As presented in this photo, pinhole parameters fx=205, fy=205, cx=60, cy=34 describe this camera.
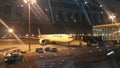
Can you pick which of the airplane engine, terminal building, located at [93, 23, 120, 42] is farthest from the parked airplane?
terminal building, located at [93, 23, 120, 42]

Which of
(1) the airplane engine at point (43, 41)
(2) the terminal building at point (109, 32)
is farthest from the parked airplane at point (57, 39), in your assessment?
(2) the terminal building at point (109, 32)

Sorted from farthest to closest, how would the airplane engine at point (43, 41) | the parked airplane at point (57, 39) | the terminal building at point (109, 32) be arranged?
1. the parked airplane at point (57, 39)
2. the airplane engine at point (43, 41)
3. the terminal building at point (109, 32)

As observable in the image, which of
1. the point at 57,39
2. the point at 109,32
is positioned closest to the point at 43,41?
the point at 57,39

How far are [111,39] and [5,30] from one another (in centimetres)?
2556

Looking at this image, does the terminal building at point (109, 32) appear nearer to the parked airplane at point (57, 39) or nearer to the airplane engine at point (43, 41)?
the parked airplane at point (57, 39)

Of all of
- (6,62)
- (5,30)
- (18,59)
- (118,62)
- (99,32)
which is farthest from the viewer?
(5,30)

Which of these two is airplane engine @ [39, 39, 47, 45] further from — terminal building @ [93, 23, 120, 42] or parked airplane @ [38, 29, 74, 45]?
terminal building @ [93, 23, 120, 42]

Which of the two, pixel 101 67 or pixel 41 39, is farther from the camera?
pixel 41 39

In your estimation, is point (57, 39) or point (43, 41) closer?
point (43, 41)

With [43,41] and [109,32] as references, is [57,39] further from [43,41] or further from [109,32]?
[109,32]

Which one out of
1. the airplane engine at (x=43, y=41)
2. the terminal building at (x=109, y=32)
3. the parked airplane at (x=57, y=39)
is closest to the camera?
the terminal building at (x=109, y=32)

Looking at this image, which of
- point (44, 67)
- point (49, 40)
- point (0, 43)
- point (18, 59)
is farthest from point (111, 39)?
point (44, 67)

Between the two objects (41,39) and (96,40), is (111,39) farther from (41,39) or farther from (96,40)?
(41,39)

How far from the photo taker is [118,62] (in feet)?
41.5
